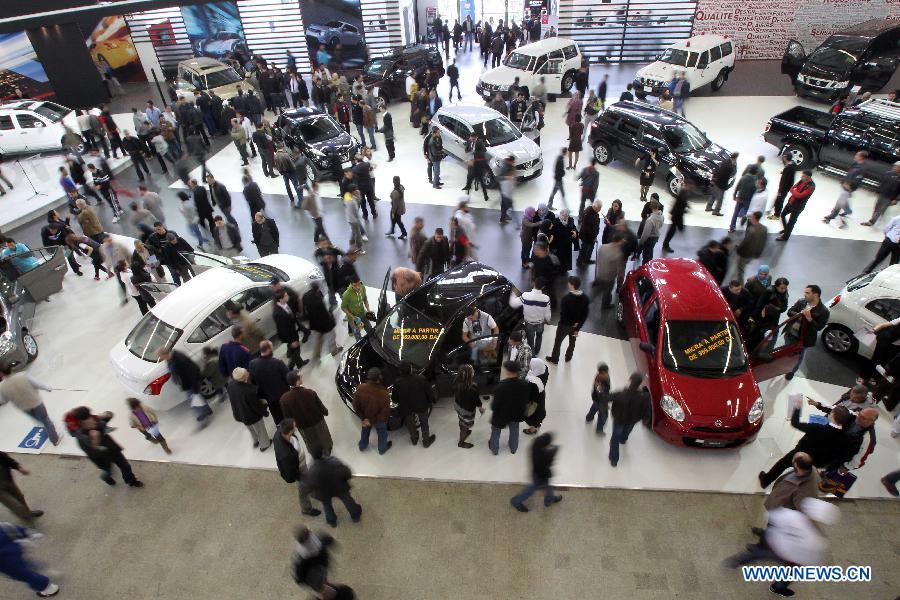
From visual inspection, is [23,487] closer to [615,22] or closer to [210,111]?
[210,111]

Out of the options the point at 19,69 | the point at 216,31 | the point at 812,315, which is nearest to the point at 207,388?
the point at 812,315

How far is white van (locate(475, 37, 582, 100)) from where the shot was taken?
16703 mm

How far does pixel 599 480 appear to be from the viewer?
19.9ft

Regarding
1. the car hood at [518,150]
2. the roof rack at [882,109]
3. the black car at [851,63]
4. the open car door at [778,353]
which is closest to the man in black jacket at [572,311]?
the open car door at [778,353]

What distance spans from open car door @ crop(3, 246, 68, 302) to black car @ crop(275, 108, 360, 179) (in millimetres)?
5748

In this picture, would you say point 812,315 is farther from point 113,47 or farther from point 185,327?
point 113,47

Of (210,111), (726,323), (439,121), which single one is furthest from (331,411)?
(210,111)

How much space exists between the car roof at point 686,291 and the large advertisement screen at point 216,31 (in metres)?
20.0

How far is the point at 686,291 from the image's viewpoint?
6.89 metres

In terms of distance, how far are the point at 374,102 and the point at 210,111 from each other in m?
5.14

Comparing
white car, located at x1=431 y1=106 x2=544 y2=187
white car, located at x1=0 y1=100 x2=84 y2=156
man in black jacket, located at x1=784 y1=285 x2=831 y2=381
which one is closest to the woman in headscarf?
man in black jacket, located at x1=784 y1=285 x2=831 y2=381

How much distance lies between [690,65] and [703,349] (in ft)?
43.9

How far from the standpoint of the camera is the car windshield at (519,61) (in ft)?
54.9

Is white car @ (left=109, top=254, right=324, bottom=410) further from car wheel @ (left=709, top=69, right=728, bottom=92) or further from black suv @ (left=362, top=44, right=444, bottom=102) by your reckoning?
car wheel @ (left=709, top=69, right=728, bottom=92)
